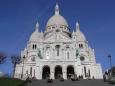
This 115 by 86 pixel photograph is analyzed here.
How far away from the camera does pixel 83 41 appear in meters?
87.9

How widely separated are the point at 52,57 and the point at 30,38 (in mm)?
22991

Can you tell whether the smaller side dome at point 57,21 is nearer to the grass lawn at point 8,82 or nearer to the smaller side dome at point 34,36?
the smaller side dome at point 34,36

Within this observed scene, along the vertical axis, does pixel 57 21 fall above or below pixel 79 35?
above

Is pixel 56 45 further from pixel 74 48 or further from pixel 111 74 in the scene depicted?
pixel 111 74

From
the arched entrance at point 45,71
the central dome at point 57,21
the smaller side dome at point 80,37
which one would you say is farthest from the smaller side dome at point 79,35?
the arched entrance at point 45,71

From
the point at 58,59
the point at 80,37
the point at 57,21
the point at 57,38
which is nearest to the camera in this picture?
the point at 58,59

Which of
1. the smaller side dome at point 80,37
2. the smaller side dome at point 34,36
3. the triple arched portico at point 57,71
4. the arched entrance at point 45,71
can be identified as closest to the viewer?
the triple arched portico at point 57,71

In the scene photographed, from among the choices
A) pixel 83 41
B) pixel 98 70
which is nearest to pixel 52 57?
pixel 98 70

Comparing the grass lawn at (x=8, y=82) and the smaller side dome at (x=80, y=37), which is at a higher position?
the smaller side dome at (x=80, y=37)

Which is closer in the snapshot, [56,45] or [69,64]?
[69,64]

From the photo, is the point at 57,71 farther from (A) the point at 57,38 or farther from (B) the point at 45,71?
(A) the point at 57,38

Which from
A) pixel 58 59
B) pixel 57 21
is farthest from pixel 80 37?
pixel 58 59

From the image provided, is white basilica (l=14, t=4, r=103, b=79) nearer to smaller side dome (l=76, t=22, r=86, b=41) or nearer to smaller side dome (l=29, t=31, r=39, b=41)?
smaller side dome (l=76, t=22, r=86, b=41)

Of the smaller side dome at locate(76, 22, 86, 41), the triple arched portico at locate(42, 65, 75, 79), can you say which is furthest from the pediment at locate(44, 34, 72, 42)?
the smaller side dome at locate(76, 22, 86, 41)
